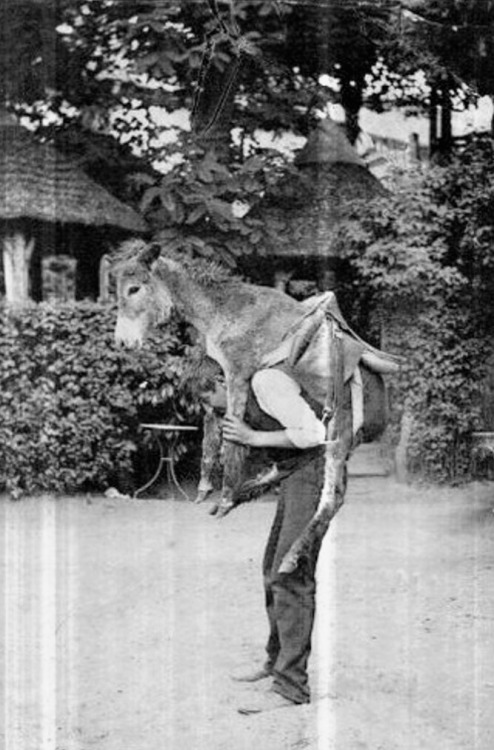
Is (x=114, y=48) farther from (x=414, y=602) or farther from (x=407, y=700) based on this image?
(x=407, y=700)

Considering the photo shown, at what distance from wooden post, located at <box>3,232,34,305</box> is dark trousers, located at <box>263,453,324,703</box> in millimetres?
2562

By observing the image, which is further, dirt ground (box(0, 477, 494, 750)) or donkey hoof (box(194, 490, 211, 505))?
donkey hoof (box(194, 490, 211, 505))

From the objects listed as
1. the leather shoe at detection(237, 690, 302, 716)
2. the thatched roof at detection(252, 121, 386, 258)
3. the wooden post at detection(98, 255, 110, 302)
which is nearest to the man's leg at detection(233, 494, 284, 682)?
the leather shoe at detection(237, 690, 302, 716)

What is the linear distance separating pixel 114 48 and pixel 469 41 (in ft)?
7.55

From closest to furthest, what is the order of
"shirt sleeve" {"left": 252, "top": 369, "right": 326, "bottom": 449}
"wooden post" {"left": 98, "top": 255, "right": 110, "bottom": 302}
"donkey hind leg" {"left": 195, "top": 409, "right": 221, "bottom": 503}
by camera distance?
1. "shirt sleeve" {"left": 252, "top": 369, "right": 326, "bottom": 449}
2. "donkey hind leg" {"left": 195, "top": 409, "right": 221, "bottom": 503}
3. "wooden post" {"left": 98, "top": 255, "right": 110, "bottom": 302}

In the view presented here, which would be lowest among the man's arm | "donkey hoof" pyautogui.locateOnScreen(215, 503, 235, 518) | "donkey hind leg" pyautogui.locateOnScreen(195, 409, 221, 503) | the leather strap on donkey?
"donkey hoof" pyautogui.locateOnScreen(215, 503, 235, 518)

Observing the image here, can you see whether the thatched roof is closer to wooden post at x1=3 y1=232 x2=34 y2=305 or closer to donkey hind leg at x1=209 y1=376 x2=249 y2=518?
donkey hind leg at x1=209 y1=376 x2=249 y2=518

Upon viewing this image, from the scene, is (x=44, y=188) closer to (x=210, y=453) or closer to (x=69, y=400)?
(x=69, y=400)

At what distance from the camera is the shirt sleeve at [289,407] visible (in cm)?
401

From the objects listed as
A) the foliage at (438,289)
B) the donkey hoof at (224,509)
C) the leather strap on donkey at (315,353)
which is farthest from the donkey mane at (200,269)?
the foliage at (438,289)

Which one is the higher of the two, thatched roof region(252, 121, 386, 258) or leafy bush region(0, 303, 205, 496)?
thatched roof region(252, 121, 386, 258)

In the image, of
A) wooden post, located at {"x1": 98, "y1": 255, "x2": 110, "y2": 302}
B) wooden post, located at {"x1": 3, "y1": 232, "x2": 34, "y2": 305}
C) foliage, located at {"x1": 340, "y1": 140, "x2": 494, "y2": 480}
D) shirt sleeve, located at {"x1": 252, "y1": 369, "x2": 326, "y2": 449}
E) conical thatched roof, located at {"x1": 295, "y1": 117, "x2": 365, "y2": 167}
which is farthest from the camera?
wooden post, located at {"x1": 98, "y1": 255, "x2": 110, "y2": 302}

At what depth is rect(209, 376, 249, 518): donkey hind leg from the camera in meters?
4.10

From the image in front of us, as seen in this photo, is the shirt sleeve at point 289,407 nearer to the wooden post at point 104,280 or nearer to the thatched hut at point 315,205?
the thatched hut at point 315,205
